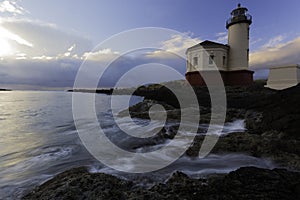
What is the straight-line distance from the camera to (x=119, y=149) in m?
5.29

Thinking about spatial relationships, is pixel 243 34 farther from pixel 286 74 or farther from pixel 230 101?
pixel 230 101

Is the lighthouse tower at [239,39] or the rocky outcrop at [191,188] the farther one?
the lighthouse tower at [239,39]

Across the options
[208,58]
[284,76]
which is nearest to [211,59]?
[208,58]

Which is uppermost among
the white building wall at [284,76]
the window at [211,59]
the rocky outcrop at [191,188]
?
the window at [211,59]

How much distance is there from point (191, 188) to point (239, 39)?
1972 cm

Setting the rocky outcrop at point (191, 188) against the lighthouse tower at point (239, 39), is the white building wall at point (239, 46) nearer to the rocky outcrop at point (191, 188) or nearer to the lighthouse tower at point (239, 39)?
the lighthouse tower at point (239, 39)

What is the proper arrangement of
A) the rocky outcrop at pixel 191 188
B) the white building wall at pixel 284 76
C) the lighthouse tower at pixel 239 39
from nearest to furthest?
1. the rocky outcrop at pixel 191 188
2. the white building wall at pixel 284 76
3. the lighthouse tower at pixel 239 39

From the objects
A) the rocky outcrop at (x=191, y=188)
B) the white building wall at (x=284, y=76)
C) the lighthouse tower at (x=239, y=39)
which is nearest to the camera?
the rocky outcrop at (x=191, y=188)

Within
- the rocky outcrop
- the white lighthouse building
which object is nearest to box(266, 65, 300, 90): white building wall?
the white lighthouse building

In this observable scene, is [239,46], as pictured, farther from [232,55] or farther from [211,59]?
[211,59]

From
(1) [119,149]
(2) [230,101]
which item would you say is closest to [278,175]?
(1) [119,149]

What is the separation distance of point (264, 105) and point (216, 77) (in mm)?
10937

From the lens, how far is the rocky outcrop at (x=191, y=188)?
2.34 metres

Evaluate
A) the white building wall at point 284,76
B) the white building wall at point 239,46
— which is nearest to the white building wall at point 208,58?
the white building wall at point 239,46
